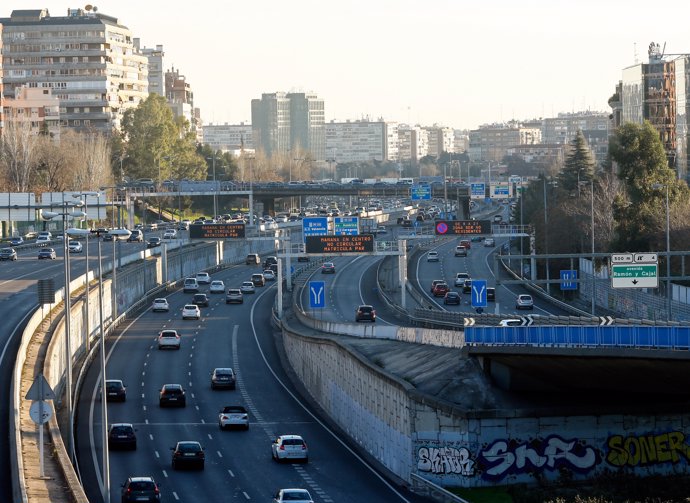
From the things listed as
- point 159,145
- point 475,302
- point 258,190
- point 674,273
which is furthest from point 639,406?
point 159,145

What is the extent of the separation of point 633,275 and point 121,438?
836 inches

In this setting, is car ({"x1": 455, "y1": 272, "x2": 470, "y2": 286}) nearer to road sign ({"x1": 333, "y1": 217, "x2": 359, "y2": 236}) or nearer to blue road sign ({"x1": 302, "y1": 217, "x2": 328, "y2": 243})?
road sign ({"x1": 333, "y1": 217, "x2": 359, "y2": 236})

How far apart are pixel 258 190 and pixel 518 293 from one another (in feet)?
200

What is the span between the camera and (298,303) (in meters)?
102

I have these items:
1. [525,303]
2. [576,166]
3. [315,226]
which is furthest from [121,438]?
[576,166]

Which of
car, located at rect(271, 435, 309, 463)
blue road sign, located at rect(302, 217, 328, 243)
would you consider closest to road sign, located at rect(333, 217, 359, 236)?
blue road sign, located at rect(302, 217, 328, 243)

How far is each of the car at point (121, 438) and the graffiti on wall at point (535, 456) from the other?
14.3 metres

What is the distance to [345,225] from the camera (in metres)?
98.4

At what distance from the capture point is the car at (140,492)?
4066 centimetres

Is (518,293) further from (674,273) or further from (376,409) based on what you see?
(376,409)

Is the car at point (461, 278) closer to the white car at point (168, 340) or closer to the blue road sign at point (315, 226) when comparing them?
the blue road sign at point (315, 226)

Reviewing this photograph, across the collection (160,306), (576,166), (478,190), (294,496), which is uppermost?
(576,166)

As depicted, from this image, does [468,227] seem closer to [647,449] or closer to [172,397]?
[172,397]

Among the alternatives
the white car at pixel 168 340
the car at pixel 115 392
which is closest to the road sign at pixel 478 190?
the white car at pixel 168 340
